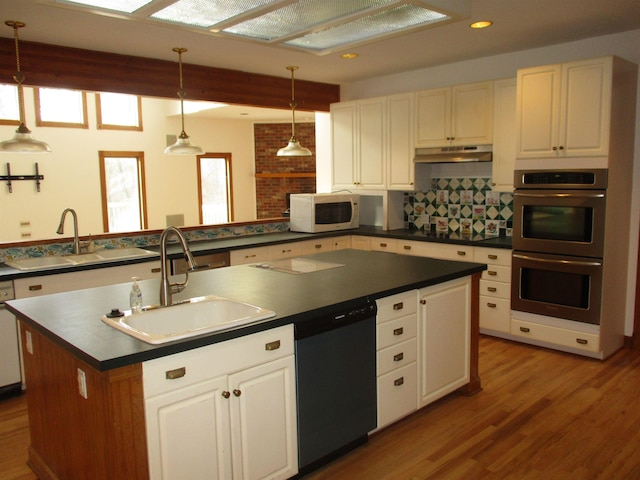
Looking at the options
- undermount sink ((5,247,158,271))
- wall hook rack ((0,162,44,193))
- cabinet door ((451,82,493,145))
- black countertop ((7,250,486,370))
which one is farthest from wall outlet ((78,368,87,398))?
wall hook rack ((0,162,44,193))

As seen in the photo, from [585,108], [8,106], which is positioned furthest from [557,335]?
[8,106]

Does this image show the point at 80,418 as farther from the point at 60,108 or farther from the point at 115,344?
the point at 60,108

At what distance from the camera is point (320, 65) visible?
5.01 m

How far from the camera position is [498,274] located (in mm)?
4414

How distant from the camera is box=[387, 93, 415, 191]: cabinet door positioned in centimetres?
519

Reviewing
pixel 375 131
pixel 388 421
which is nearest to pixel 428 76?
pixel 375 131

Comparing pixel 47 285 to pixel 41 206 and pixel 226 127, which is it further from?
pixel 226 127

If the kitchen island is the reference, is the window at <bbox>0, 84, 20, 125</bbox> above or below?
above

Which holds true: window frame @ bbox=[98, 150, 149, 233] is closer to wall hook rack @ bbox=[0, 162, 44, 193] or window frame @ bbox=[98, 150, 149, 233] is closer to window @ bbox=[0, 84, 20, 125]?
wall hook rack @ bbox=[0, 162, 44, 193]

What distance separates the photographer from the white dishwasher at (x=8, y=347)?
339cm

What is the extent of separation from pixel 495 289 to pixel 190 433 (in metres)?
3.17

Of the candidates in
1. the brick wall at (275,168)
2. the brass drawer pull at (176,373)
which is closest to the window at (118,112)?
the brick wall at (275,168)

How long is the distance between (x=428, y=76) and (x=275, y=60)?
64.0 inches

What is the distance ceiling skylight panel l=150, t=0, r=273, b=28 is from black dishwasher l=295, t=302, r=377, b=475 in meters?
1.34
